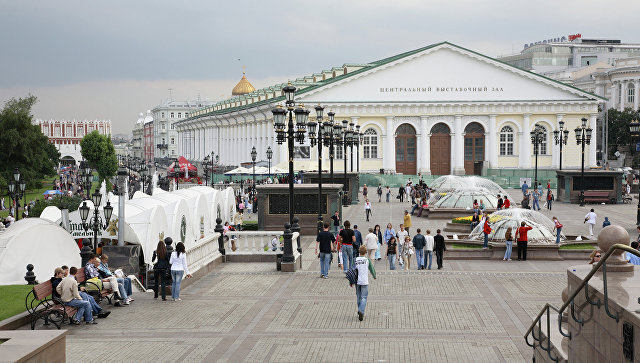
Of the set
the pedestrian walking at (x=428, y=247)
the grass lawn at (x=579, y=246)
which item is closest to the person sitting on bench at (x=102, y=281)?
the pedestrian walking at (x=428, y=247)

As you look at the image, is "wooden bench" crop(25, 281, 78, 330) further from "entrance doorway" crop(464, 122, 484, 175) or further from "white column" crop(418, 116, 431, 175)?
"entrance doorway" crop(464, 122, 484, 175)

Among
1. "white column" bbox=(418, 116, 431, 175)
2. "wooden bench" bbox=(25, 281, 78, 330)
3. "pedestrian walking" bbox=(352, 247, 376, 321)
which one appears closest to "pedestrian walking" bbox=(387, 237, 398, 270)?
"pedestrian walking" bbox=(352, 247, 376, 321)

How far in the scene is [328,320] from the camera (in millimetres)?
15242

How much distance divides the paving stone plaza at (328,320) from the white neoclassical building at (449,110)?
56.2 m

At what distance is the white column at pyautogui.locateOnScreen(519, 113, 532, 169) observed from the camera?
77.8 metres

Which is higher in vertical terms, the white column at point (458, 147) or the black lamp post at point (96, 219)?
the white column at point (458, 147)

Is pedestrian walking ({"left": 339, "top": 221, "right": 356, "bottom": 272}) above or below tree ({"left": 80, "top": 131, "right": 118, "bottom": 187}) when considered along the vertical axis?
below

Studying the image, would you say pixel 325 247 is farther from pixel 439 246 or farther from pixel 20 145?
pixel 20 145

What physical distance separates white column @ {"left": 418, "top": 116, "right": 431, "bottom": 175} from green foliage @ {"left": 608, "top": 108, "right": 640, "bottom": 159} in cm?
3690

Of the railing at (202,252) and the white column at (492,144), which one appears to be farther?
the white column at (492,144)

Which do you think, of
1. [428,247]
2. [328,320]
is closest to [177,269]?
[328,320]

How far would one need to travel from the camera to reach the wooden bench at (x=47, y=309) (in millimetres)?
14516

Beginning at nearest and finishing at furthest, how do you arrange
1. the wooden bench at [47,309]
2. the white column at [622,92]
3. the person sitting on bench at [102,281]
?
the wooden bench at [47,309], the person sitting on bench at [102,281], the white column at [622,92]

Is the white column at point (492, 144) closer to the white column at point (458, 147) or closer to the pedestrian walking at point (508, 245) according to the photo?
the white column at point (458, 147)
